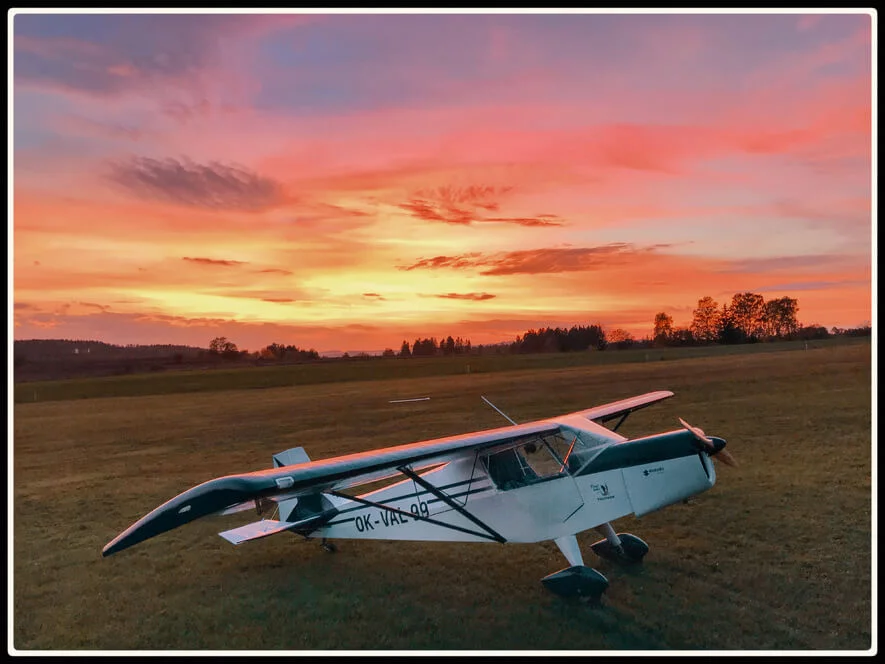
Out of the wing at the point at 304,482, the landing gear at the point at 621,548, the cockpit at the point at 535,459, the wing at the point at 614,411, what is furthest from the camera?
the wing at the point at 614,411

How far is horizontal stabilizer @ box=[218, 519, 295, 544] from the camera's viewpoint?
7.34 meters

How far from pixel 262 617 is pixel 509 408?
1817 centimetres

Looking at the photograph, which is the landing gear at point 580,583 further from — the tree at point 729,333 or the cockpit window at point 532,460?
the tree at point 729,333

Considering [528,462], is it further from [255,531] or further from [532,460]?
[255,531]

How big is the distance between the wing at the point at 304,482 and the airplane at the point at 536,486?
Answer: 0.09ft

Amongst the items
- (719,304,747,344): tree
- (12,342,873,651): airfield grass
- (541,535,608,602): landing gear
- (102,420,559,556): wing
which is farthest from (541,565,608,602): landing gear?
(719,304,747,344): tree

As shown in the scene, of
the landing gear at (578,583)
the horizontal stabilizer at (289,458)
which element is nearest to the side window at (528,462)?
the landing gear at (578,583)

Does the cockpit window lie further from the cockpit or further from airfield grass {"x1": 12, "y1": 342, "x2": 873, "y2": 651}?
airfield grass {"x1": 12, "y1": 342, "x2": 873, "y2": 651}

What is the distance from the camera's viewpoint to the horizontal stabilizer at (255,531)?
7.34m

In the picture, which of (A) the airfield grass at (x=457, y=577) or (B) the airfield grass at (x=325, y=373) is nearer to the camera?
(A) the airfield grass at (x=457, y=577)

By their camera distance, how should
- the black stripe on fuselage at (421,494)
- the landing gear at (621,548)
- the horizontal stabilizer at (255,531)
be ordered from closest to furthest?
the horizontal stabilizer at (255,531)
the black stripe on fuselage at (421,494)
the landing gear at (621,548)

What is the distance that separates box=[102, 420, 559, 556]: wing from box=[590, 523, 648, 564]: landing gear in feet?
7.04

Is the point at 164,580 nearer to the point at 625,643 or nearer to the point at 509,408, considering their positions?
the point at 625,643

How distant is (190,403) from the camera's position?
3281 cm
